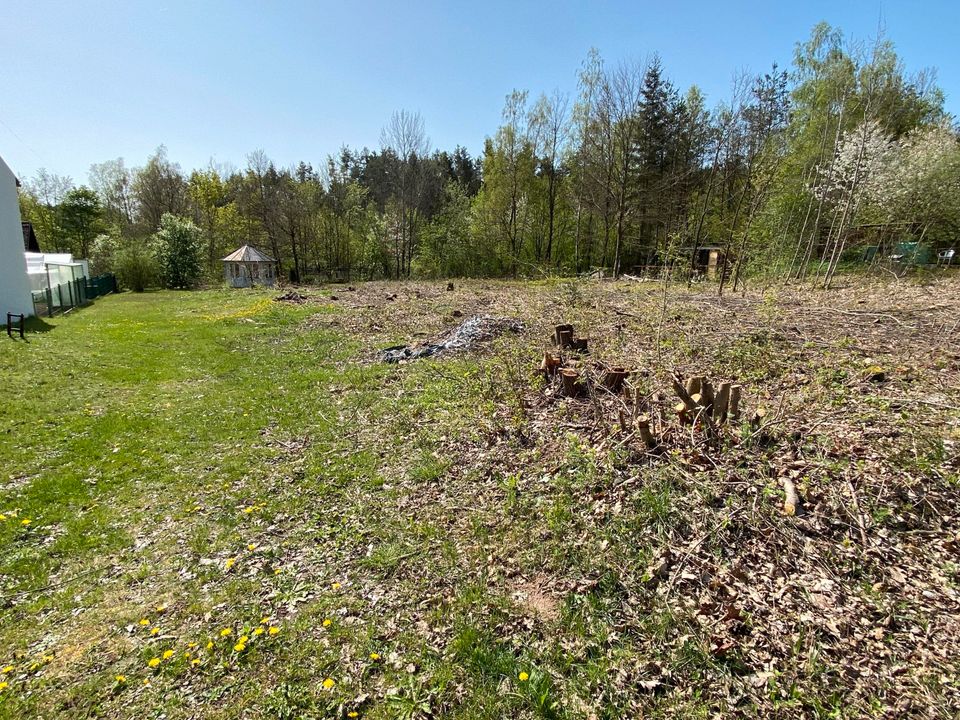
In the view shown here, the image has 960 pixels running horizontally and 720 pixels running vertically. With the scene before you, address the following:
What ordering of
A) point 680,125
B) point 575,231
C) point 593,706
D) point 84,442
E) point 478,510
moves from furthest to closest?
point 575,231 < point 680,125 < point 84,442 < point 478,510 < point 593,706

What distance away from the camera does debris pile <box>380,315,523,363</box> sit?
972cm

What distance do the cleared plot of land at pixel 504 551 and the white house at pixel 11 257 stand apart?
12.0 m

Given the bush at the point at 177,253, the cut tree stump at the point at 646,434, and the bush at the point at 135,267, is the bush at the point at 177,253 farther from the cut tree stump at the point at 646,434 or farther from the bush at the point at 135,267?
the cut tree stump at the point at 646,434

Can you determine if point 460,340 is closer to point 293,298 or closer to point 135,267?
point 293,298

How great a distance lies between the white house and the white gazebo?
11.2 meters

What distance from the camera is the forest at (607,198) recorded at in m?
16.3

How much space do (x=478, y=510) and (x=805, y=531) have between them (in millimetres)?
2536

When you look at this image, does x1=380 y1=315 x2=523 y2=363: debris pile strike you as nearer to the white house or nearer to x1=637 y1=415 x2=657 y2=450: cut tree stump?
x1=637 y1=415 x2=657 y2=450: cut tree stump

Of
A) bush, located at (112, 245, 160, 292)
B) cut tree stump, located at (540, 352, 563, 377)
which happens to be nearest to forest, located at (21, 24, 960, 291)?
bush, located at (112, 245, 160, 292)

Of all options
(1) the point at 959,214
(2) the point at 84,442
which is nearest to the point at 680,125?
(1) the point at 959,214

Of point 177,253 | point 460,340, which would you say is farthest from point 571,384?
point 177,253

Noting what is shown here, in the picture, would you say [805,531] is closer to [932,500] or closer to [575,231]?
[932,500]

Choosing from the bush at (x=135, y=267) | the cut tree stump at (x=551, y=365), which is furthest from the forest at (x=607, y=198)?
the cut tree stump at (x=551, y=365)

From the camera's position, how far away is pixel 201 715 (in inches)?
99.6
